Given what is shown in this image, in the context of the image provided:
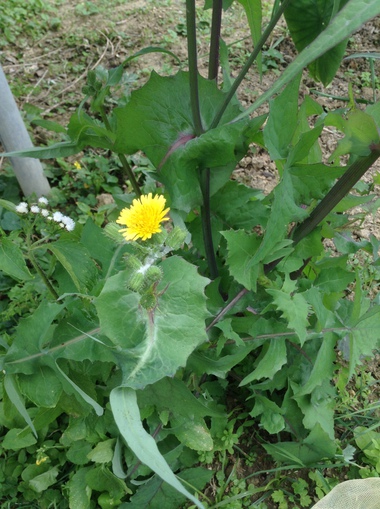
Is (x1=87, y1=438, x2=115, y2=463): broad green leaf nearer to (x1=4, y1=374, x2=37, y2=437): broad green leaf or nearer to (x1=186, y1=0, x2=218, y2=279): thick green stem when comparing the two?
(x1=4, y1=374, x2=37, y2=437): broad green leaf

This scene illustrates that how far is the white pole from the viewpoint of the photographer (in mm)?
1748

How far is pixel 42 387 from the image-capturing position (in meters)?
1.08

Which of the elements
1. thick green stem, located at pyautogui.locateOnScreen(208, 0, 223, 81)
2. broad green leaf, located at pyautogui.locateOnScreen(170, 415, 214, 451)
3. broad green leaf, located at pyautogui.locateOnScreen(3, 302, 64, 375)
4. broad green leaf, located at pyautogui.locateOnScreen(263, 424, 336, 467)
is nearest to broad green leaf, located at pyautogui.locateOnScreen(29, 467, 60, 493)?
broad green leaf, located at pyautogui.locateOnScreen(170, 415, 214, 451)

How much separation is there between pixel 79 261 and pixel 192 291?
0.40 m

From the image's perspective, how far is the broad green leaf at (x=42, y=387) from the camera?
A: 108 cm

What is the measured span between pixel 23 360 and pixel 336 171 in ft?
2.67

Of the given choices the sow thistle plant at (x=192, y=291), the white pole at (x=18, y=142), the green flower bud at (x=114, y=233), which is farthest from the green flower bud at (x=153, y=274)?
the white pole at (x=18, y=142)

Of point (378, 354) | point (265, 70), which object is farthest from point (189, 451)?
point (265, 70)

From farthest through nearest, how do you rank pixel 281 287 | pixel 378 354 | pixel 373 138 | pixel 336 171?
1. pixel 378 354
2. pixel 281 287
3. pixel 336 171
4. pixel 373 138

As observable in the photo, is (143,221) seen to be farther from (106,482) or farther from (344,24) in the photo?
(106,482)

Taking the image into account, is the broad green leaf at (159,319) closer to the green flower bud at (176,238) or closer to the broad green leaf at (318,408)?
the green flower bud at (176,238)

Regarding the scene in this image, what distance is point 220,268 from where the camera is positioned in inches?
57.7

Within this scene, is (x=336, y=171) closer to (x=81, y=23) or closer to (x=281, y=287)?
(x=281, y=287)

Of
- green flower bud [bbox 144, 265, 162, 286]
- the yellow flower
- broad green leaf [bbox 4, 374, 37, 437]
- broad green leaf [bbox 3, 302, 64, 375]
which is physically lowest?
broad green leaf [bbox 4, 374, 37, 437]
